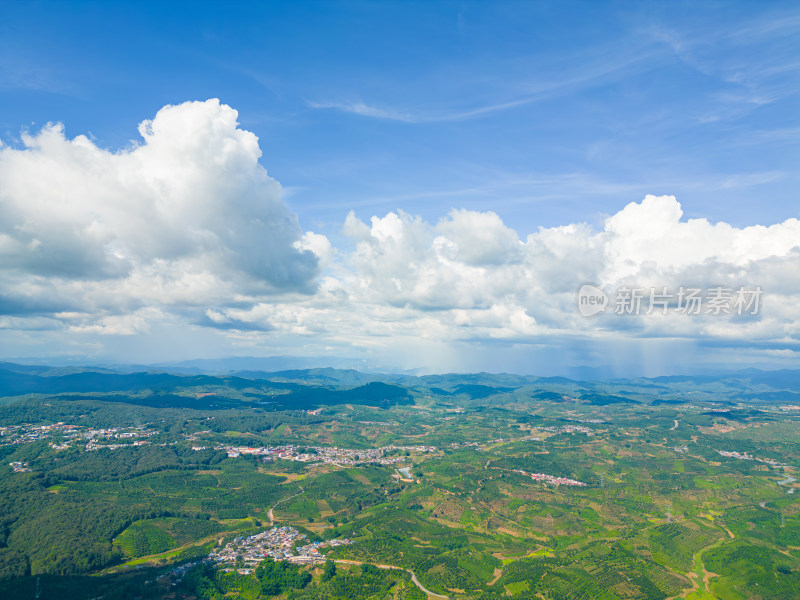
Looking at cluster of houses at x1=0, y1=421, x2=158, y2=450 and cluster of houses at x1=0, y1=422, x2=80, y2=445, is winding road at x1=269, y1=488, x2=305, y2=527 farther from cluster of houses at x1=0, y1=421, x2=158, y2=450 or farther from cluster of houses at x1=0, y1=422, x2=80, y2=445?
cluster of houses at x1=0, y1=422, x2=80, y2=445

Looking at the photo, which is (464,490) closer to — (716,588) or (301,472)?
(301,472)

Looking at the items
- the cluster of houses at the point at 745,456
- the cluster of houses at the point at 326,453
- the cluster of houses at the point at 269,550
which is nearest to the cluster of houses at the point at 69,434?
the cluster of houses at the point at 326,453

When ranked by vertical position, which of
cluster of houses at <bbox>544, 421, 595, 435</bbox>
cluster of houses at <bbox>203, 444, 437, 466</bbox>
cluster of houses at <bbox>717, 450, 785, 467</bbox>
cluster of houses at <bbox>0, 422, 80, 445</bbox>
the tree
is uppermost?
cluster of houses at <bbox>0, 422, 80, 445</bbox>

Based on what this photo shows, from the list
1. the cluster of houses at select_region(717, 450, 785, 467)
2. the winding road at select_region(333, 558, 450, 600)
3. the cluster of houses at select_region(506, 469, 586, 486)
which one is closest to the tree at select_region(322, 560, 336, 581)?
the winding road at select_region(333, 558, 450, 600)

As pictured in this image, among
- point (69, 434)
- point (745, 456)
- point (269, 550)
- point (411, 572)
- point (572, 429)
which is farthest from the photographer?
point (572, 429)

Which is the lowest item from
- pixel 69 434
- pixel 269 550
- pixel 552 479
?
pixel 552 479

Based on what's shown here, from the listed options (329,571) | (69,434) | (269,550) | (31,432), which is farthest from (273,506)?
(31,432)

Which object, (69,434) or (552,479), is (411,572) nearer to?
(552,479)

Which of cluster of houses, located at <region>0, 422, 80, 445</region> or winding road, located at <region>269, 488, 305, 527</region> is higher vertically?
cluster of houses, located at <region>0, 422, 80, 445</region>
